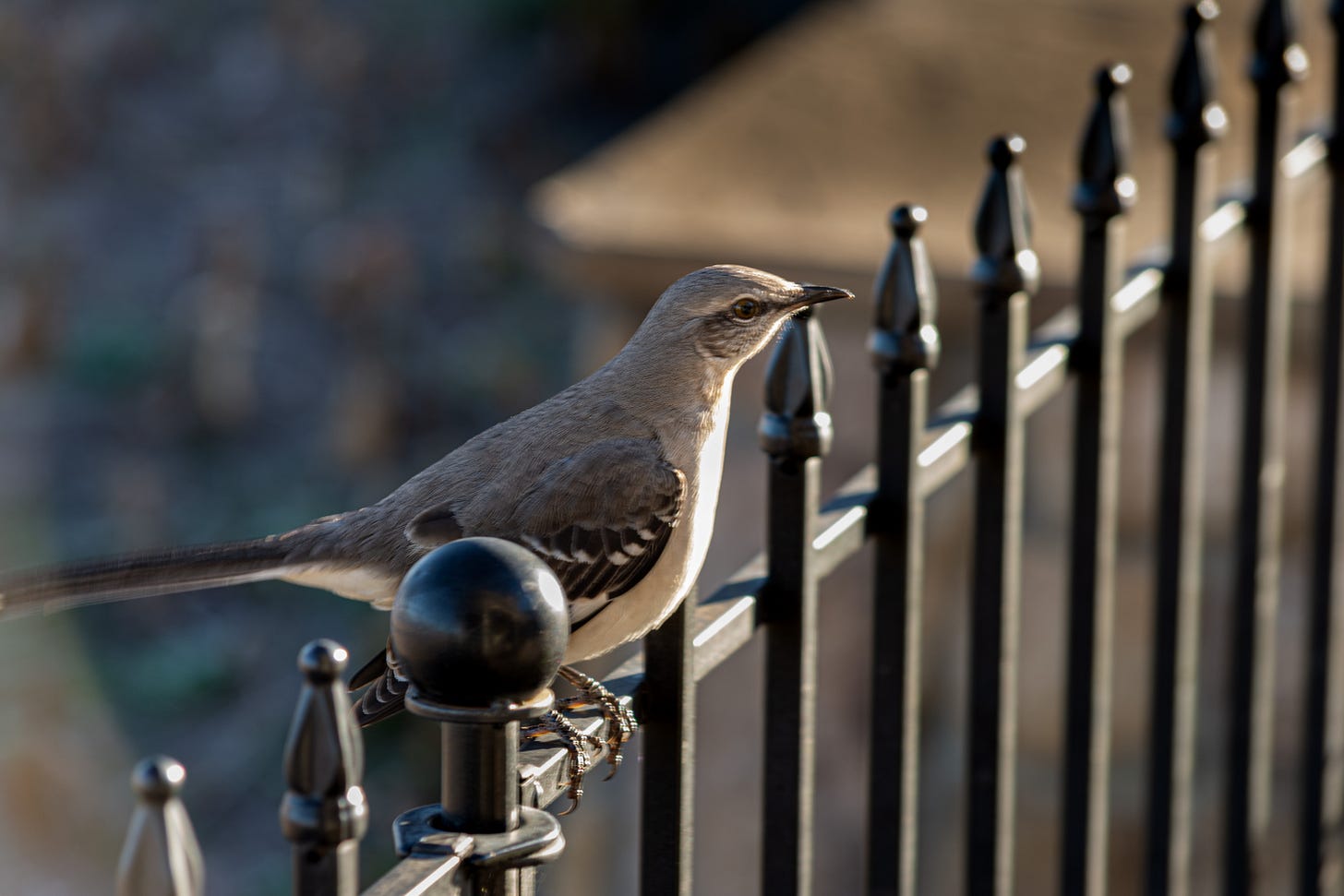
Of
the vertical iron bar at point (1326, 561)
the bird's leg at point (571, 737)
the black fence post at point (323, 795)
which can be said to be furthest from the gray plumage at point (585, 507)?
the vertical iron bar at point (1326, 561)

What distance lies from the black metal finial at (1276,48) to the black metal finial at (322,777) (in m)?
2.34

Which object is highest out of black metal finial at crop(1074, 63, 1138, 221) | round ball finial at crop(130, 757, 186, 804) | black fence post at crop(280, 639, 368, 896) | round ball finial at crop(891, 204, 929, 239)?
black metal finial at crop(1074, 63, 1138, 221)

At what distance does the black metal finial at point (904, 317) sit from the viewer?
1.97 metres

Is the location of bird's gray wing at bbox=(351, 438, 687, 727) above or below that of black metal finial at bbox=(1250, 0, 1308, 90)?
below

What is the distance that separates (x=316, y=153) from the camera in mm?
9578

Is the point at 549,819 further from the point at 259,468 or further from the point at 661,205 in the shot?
the point at 259,468

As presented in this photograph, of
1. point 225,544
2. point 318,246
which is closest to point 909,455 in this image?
point 225,544

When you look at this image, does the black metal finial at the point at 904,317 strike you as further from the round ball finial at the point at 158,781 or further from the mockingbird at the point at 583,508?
the round ball finial at the point at 158,781

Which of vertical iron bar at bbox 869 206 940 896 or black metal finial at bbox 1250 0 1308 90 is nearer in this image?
vertical iron bar at bbox 869 206 940 896

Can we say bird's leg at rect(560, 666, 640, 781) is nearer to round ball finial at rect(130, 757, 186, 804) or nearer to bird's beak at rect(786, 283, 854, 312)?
bird's beak at rect(786, 283, 854, 312)

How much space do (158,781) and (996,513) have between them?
1.54 m

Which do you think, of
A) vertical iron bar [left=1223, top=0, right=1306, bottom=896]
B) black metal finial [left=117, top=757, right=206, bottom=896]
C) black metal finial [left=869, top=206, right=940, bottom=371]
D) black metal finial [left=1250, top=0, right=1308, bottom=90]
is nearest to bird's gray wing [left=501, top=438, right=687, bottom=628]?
black metal finial [left=869, top=206, right=940, bottom=371]

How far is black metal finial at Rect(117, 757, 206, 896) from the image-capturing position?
89 cm

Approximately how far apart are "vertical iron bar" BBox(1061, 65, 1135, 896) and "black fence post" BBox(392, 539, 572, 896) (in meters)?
1.40
